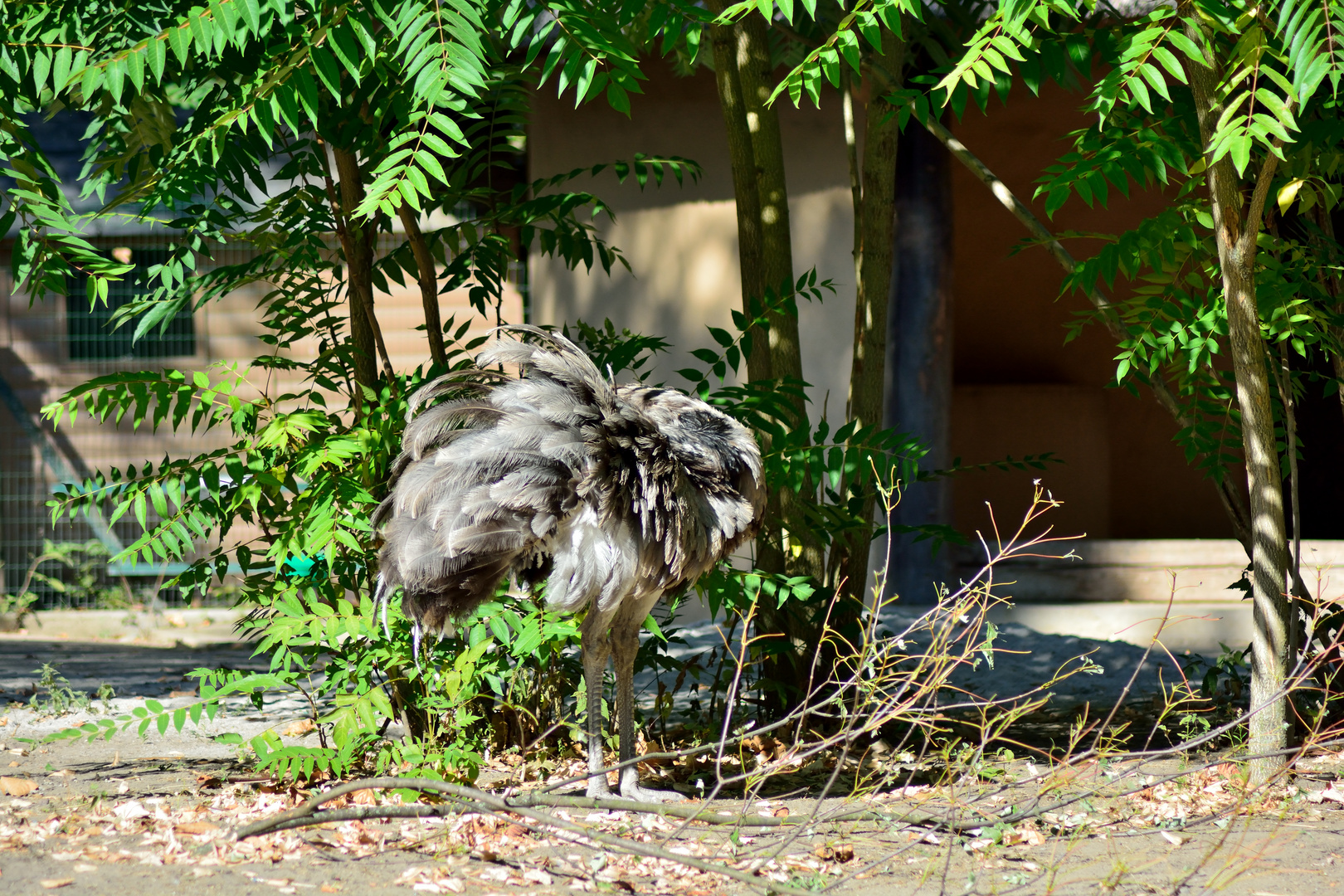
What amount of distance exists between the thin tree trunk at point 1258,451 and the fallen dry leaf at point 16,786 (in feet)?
14.1

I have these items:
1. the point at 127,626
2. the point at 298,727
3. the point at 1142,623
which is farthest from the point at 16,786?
the point at 1142,623

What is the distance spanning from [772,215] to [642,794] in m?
2.46

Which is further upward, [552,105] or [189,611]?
[552,105]

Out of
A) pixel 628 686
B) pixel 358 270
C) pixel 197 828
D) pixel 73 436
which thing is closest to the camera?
pixel 197 828

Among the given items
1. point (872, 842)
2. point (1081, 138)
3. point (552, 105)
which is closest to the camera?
point (872, 842)

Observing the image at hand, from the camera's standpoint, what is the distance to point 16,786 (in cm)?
435

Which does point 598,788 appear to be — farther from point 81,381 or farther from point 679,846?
point 81,381

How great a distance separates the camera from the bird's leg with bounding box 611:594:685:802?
4.08 m

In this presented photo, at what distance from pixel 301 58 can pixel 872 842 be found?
10.1 ft

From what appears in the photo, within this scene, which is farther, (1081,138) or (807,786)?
(807,786)

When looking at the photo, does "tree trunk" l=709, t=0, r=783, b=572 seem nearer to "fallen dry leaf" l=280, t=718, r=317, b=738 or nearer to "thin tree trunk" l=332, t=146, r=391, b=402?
"thin tree trunk" l=332, t=146, r=391, b=402

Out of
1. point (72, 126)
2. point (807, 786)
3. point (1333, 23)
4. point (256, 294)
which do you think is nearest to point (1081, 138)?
point (1333, 23)

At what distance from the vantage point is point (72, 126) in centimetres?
1045

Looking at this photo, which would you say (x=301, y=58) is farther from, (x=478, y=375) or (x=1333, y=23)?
(x=1333, y=23)
